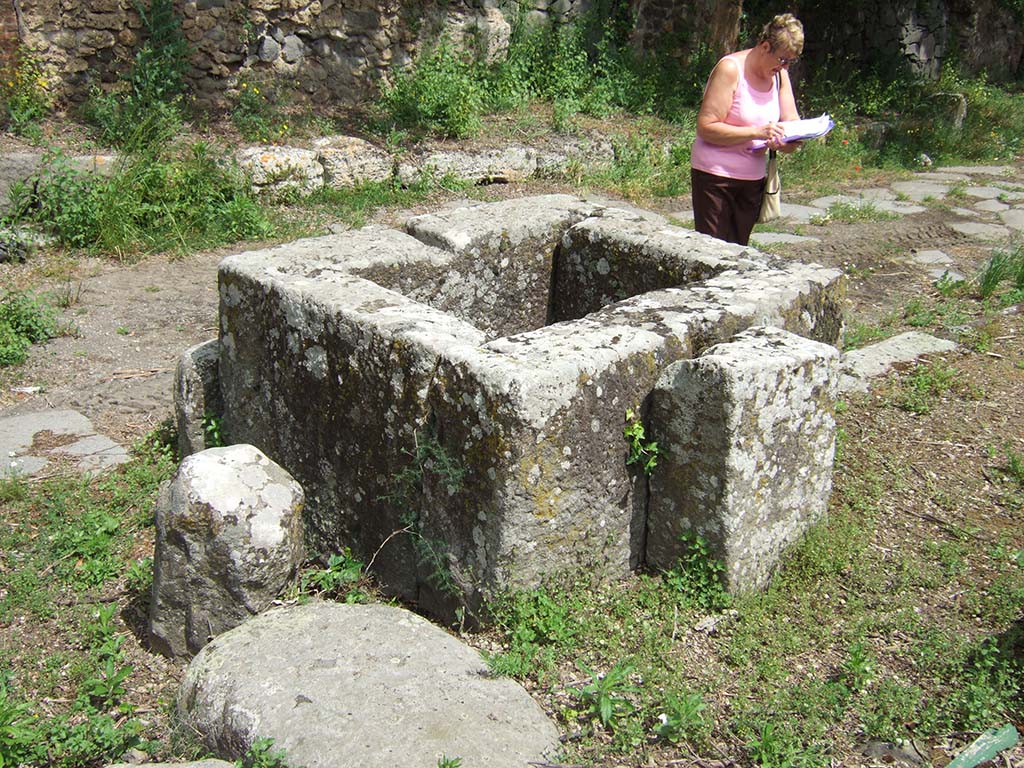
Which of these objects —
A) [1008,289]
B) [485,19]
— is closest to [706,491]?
[1008,289]

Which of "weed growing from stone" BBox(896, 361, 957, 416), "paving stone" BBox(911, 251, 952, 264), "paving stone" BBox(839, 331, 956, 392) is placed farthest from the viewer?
"paving stone" BBox(911, 251, 952, 264)

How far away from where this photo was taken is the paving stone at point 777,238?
707 cm

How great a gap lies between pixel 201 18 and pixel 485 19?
2.97 m

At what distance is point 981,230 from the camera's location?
24.9 ft

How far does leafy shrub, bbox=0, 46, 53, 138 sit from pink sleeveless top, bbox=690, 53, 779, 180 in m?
5.75

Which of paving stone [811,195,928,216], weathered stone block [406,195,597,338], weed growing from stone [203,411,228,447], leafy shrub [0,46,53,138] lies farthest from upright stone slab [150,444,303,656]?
paving stone [811,195,928,216]

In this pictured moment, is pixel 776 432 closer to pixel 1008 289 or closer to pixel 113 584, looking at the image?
pixel 113 584

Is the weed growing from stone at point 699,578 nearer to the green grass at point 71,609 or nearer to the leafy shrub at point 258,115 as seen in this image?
the green grass at point 71,609

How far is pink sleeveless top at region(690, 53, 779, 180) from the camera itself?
456cm

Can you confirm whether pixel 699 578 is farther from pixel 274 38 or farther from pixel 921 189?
pixel 274 38

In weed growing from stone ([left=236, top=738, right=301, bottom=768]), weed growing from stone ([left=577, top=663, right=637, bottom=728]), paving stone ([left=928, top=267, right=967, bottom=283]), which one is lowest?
weed growing from stone ([left=236, top=738, right=301, bottom=768])

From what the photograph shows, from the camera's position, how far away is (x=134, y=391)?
5.03m

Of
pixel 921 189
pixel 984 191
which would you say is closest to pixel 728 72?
pixel 921 189

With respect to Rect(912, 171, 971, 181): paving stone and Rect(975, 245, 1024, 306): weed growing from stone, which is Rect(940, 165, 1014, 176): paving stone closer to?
Rect(912, 171, 971, 181): paving stone
